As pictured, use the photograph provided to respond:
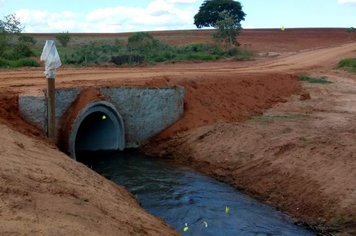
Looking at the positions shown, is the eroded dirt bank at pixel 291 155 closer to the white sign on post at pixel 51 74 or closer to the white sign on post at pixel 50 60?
the white sign on post at pixel 51 74

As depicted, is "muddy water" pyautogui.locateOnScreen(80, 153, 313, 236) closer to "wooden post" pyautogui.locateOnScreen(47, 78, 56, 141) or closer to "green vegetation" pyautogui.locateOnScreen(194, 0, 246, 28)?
"wooden post" pyautogui.locateOnScreen(47, 78, 56, 141)

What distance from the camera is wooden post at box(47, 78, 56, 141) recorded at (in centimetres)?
1193

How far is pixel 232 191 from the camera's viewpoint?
1198 cm

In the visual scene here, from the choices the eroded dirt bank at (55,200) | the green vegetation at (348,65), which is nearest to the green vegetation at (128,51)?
the green vegetation at (348,65)

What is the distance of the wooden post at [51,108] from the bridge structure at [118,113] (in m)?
1.05

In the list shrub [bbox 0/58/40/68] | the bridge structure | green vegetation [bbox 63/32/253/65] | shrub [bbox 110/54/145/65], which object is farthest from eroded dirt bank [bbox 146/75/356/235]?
green vegetation [bbox 63/32/253/65]

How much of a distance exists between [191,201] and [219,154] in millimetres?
2867

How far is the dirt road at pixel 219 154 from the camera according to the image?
6.82m

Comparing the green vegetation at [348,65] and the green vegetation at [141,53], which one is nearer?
the green vegetation at [141,53]

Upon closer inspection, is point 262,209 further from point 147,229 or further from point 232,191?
point 147,229

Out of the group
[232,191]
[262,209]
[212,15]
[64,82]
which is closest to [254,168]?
[232,191]

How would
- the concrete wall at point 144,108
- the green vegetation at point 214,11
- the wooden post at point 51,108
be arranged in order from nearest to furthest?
the wooden post at point 51,108 → the concrete wall at point 144,108 → the green vegetation at point 214,11

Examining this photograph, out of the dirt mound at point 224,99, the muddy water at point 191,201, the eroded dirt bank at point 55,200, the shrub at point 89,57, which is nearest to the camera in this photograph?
the eroded dirt bank at point 55,200

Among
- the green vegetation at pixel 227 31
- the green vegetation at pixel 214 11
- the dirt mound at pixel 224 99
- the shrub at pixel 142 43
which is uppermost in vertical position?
the green vegetation at pixel 214 11
